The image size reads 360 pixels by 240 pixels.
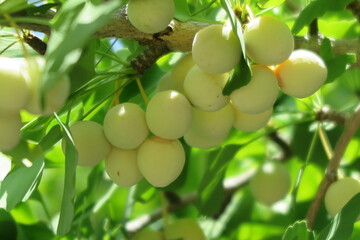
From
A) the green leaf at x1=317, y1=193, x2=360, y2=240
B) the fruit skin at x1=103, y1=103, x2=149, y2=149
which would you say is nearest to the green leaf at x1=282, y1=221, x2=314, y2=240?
the green leaf at x1=317, y1=193, x2=360, y2=240

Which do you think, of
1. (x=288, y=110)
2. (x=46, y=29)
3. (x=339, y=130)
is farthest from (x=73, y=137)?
(x=339, y=130)

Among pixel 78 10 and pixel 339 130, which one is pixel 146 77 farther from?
pixel 339 130

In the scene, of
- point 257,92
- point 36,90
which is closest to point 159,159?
point 257,92

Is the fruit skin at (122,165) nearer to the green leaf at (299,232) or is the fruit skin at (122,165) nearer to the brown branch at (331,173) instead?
the green leaf at (299,232)

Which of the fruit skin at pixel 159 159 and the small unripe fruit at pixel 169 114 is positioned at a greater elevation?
the small unripe fruit at pixel 169 114

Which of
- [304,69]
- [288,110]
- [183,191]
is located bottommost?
[183,191]

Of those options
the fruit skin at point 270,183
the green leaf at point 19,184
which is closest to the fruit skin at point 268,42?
the green leaf at point 19,184
